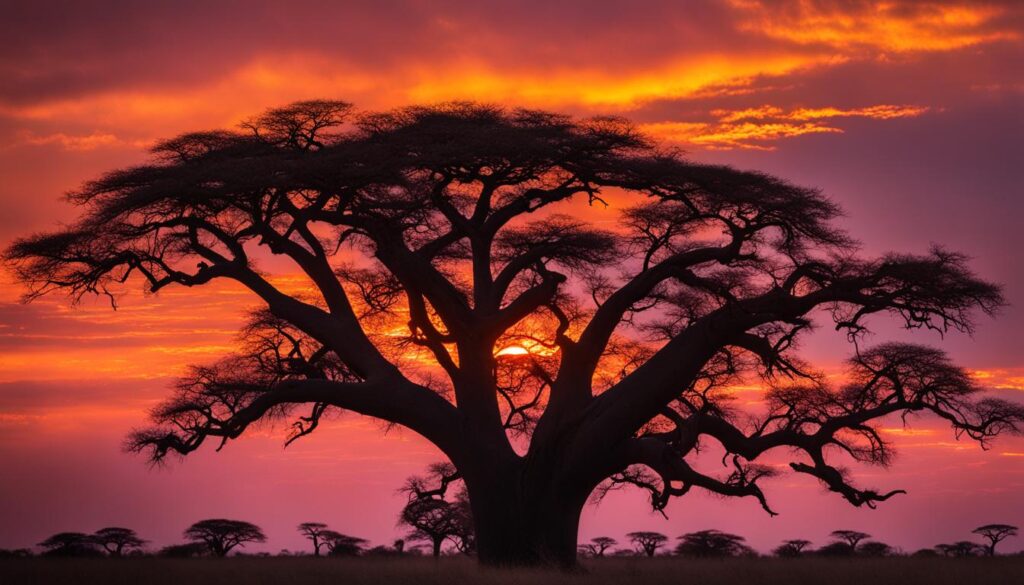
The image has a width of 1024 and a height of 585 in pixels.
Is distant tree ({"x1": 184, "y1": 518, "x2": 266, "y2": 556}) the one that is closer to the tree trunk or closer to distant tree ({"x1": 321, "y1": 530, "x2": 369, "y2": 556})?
distant tree ({"x1": 321, "y1": 530, "x2": 369, "y2": 556})

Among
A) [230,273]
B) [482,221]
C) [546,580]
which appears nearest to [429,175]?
[482,221]

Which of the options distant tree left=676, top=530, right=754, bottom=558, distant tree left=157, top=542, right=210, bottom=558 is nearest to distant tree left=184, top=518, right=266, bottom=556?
distant tree left=157, top=542, right=210, bottom=558

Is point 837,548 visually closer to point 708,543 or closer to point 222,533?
point 708,543

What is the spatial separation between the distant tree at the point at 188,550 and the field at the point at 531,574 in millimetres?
14673

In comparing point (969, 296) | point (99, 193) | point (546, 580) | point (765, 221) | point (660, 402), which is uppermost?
point (99, 193)

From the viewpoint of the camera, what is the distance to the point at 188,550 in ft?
134

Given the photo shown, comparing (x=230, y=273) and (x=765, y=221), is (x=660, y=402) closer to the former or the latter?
(x=765, y=221)

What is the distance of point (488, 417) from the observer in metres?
21.0

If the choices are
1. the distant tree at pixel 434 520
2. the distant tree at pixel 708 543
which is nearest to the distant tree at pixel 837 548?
the distant tree at pixel 708 543

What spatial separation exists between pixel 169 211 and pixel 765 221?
31.0 ft

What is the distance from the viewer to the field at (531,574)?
1873cm

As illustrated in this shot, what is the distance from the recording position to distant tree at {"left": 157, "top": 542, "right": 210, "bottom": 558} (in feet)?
127

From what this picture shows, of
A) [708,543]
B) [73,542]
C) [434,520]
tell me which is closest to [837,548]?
[708,543]

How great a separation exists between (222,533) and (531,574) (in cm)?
2614
